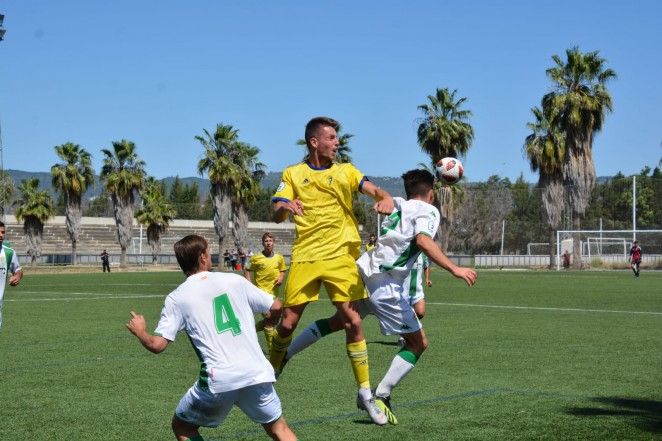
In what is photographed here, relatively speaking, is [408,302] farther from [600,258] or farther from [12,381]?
[600,258]

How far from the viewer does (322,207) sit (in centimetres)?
801

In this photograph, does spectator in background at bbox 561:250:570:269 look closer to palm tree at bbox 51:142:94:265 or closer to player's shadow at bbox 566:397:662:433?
palm tree at bbox 51:142:94:265

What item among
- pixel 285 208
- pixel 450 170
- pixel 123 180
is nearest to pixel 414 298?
pixel 285 208

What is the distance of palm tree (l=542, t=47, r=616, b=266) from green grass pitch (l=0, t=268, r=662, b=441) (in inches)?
1870

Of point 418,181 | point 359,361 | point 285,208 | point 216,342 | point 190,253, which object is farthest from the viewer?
point 418,181

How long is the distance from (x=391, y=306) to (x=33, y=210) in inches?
3076

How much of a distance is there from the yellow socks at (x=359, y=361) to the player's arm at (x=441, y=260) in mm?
942

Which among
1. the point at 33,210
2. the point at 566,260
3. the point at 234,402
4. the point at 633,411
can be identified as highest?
the point at 33,210

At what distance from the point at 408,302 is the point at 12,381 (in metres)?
4.58

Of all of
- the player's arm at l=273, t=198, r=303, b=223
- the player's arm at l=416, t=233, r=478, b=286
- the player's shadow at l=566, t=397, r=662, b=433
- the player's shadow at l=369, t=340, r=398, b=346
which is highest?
the player's arm at l=273, t=198, r=303, b=223

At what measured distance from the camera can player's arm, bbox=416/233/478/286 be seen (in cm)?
740

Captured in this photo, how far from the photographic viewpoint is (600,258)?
65.6 m

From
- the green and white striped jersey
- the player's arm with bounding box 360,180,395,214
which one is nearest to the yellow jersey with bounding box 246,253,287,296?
the green and white striped jersey

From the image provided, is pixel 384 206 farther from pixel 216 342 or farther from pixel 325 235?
pixel 216 342
